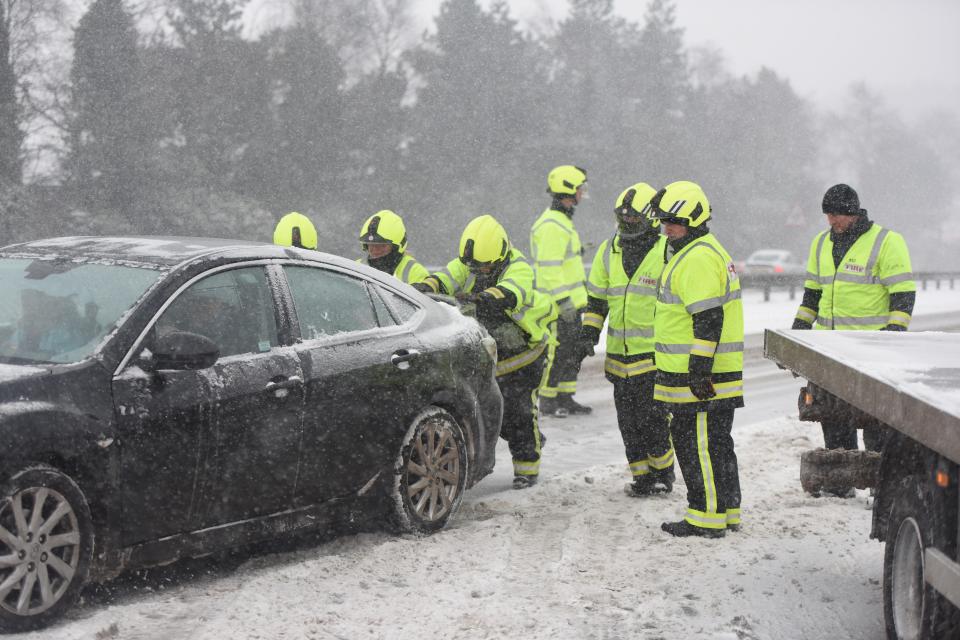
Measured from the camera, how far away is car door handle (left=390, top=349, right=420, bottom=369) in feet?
21.0

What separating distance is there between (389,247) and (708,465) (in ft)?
10.2

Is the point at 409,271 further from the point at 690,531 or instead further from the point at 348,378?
the point at 690,531

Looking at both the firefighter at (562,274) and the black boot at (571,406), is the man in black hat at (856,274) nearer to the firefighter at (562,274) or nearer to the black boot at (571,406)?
the firefighter at (562,274)

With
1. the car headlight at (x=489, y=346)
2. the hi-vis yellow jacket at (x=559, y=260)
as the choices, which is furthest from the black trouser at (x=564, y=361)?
the car headlight at (x=489, y=346)

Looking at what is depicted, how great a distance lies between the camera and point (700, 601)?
A: 5484 mm

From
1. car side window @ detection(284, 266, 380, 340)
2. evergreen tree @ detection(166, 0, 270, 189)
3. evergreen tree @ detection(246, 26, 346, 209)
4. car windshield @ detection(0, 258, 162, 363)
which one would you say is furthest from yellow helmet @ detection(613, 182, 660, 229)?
evergreen tree @ detection(246, 26, 346, 209)

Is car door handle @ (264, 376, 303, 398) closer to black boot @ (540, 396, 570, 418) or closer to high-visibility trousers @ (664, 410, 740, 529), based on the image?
high-visibility trousers @ (664, 410, 740, 529)

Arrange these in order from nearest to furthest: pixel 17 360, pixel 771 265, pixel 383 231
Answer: pixel 17 360, pixel 383 231, pixel 771 265

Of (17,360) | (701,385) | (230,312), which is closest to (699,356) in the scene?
(701,385)

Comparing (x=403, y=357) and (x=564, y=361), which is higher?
(x=403, y=357)

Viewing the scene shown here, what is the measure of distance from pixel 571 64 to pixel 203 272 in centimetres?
5077

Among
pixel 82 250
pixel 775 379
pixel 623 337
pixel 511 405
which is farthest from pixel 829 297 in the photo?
pixel 775 379

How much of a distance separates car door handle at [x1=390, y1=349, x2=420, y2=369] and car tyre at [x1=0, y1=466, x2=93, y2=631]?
2.02m

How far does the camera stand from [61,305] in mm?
5285
